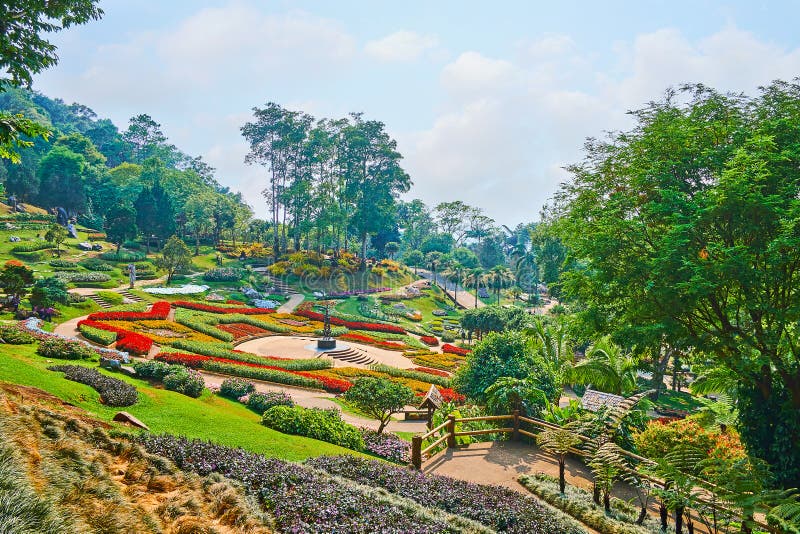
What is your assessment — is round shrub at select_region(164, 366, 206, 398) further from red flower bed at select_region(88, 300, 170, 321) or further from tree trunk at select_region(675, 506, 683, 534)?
red flower bed at select_region(88, 300, 170, 321)

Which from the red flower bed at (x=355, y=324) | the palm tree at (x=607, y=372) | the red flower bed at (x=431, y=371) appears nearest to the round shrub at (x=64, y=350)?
the red flower bed at (x=431, y=371)

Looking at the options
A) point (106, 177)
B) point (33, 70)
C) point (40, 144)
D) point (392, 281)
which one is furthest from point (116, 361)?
point (40, 144)

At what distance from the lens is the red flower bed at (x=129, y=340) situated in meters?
21.9

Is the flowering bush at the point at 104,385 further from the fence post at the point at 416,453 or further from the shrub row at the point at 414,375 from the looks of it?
the shrub row at the point at 414,375

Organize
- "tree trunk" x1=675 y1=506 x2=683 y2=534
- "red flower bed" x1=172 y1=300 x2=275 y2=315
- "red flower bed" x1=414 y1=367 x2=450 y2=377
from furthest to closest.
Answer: "red flower bed" x1=172 y1=300 x2=275 y2=315 < "red flower bed" x1=414 y1=367 x2=450 y2=377 < "tree trunk" x1=675 y1=506 x2=683 y2=534

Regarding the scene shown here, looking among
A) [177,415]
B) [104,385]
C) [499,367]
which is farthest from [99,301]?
[499,367]

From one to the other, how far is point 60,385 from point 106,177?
2979 inches

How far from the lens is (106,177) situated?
73500mm

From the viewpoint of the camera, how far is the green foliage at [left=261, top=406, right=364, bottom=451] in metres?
13.7

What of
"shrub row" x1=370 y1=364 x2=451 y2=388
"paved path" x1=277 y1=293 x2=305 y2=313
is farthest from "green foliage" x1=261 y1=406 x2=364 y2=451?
"paved path" x1=277 y1=293 x2=305 y2=313

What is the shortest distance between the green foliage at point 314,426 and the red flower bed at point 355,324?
1108 inches

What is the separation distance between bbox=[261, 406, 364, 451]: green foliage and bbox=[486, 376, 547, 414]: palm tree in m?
4.96

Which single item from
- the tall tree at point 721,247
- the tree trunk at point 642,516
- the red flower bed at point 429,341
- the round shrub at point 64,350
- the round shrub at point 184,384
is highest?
the tall tree at point 721,247

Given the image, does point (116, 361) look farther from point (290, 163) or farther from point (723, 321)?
point (290, 163)
